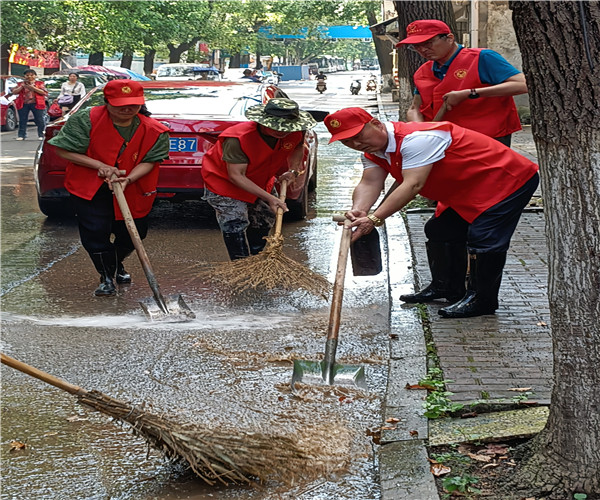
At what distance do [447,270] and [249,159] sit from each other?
5.71ft

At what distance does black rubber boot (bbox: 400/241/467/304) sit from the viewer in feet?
20.9

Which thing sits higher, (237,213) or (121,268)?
(237,213)

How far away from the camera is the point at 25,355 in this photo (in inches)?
220

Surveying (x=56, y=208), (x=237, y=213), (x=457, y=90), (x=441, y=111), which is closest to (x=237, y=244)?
(x=237, y=213)

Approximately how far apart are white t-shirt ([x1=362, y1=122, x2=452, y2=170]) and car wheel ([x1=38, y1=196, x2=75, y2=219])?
5.47 meters

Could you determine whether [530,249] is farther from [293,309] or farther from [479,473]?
[479,473]

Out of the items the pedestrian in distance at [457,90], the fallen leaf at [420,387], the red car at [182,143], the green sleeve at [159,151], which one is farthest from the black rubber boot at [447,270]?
the red car at [182,143]

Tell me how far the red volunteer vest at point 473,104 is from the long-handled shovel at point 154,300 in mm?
2317

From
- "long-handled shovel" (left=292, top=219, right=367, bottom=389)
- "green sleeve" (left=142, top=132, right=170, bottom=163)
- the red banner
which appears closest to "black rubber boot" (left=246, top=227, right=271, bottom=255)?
"green sleeve" (left=142, top=132, right=170, bottom=163)

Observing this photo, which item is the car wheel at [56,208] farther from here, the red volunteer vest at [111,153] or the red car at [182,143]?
the red volunteer vest at [111,153]

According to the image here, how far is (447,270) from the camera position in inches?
252

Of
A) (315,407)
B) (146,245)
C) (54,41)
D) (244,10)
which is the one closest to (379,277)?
(146,245)

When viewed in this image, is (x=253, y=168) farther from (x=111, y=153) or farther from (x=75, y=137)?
(x=75, y=137)

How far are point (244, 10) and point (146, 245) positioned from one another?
5082 cm
